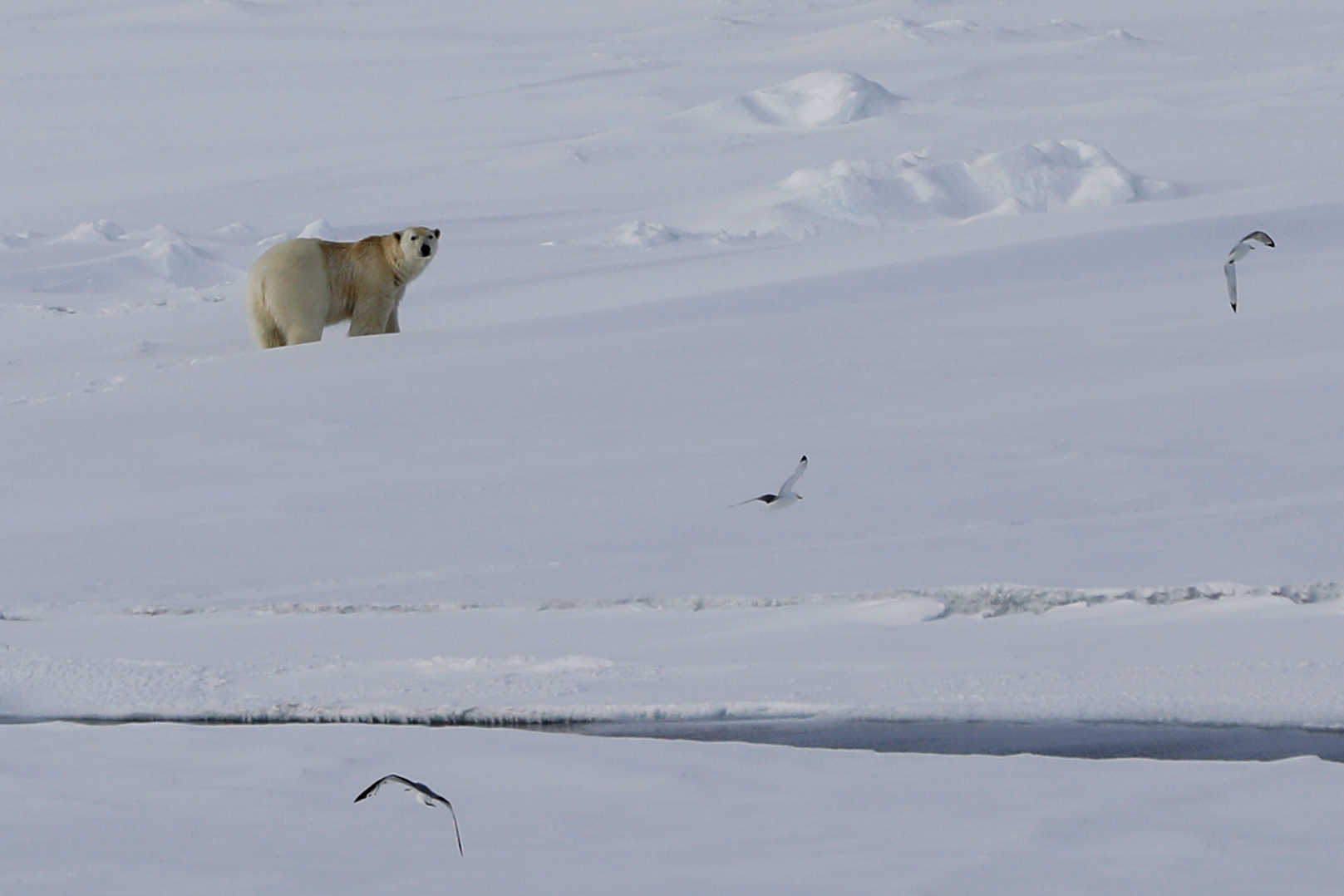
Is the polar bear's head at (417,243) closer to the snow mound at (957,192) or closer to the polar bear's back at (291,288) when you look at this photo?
the polar bear's back at (291,288)

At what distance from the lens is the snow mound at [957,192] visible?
12211mm

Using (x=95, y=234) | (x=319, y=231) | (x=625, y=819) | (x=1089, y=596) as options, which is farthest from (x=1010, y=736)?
(x=95, y=234)

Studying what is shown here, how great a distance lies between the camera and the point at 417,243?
7.93 metres

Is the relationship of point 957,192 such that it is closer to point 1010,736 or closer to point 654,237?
point 654,237

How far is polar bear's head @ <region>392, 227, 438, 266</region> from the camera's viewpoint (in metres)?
7.91

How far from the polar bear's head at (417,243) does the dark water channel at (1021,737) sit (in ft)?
14.6

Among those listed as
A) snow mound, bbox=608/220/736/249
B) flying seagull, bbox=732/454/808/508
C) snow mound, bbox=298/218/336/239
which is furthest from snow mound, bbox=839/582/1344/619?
snow mound, bbox=298/218/336/239

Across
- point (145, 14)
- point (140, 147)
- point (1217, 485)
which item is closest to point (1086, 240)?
point (1217, 485)

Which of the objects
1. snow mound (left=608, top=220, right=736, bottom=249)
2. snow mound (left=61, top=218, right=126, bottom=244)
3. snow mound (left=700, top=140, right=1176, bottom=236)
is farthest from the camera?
snow mound (left=61, top=218, right=126, bottom=244)

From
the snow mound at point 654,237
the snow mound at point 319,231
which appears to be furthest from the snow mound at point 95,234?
the snow mound at point 654,237

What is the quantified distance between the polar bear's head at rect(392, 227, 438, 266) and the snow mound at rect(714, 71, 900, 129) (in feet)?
33.5

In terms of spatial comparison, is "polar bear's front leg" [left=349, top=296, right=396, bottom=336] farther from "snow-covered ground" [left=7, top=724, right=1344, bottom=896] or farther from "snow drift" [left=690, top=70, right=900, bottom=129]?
"snow drift" [left=690, top=70, right=900, bottom=129]

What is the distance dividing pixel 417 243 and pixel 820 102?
1079 cm

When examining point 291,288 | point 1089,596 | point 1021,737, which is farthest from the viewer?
point 291,288
